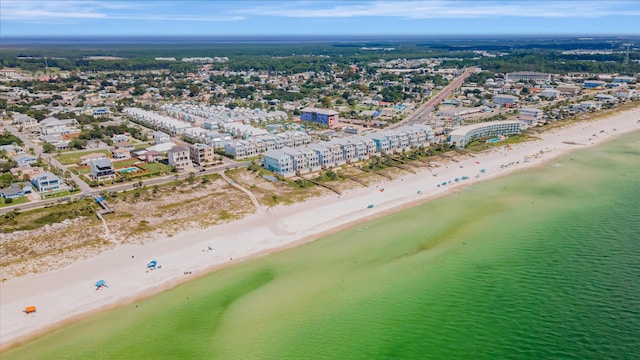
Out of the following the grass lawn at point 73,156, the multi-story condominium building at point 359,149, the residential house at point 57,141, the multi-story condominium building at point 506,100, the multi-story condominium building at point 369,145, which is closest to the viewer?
the multi-story condominium building at point 359,149

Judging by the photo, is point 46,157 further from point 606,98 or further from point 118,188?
point 606,98

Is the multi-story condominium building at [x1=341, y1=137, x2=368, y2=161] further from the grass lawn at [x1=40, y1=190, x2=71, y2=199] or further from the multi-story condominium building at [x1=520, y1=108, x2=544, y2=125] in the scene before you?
the multi-story condominium building at [x1=520, y1=108, x2=544, y2=125]

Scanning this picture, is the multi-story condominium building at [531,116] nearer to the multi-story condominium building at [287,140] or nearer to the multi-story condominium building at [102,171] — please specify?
the multi-story condominium building at [287,140]

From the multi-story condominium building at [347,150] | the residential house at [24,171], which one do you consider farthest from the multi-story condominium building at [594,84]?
the residential house at [24,171]

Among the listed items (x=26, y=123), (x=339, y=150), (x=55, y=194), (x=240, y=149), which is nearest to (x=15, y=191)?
(x=55, y=194)

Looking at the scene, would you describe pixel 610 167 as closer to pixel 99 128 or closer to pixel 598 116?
pixel 598 116

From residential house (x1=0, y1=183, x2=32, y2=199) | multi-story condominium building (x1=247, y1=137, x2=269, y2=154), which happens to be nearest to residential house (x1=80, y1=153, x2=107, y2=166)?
residential house (x1=0, y1=183, x2=32, y2=199)
